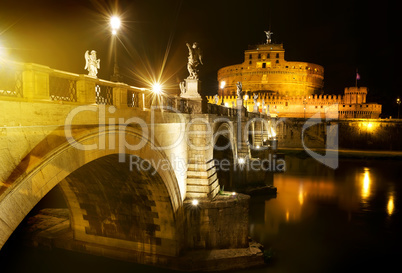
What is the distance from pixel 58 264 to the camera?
11.5m

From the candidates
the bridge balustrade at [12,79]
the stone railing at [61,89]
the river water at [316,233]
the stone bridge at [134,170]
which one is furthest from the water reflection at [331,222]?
the bridge balustrade at [12,79]

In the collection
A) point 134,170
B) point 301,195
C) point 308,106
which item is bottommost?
point 301,195

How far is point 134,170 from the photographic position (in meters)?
9.50

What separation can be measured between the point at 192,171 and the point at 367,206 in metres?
15.0

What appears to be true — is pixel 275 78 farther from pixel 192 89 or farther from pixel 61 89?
pixel 61 89

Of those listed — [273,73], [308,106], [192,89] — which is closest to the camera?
[192,89]

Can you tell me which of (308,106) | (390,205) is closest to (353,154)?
(308,106)

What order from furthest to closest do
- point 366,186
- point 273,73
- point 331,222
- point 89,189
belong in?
1. point 273,73
2. point 366,186
3. point 331,222
4. point 89,189

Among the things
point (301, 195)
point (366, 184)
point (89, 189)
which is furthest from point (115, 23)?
point (366, 184)

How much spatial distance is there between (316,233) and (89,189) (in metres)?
11.5

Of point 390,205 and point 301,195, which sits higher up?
point 301,195

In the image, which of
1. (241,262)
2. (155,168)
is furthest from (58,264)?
(241,262)

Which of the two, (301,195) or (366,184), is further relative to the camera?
(366,184)

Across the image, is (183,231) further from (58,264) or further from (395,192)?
(395,192)
